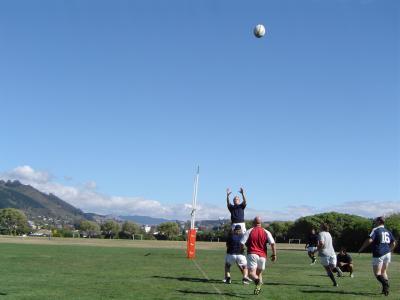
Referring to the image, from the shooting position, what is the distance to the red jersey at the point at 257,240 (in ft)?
50.9


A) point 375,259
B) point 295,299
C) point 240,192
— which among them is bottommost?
point 295,299

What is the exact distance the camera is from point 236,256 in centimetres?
1731

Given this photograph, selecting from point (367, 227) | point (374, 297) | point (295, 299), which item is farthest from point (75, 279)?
point (367, 227)

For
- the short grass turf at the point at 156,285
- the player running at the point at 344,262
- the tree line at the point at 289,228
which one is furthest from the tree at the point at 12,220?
the player running at the point at 344,262

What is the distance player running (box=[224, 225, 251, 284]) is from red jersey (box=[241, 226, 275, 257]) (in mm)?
1589

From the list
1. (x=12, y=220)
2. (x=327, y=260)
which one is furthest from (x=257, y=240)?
(x=12, y=220)

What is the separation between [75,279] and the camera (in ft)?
57.5

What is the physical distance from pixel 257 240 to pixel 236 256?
197 centimetres

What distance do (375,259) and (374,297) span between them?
1.43 metres

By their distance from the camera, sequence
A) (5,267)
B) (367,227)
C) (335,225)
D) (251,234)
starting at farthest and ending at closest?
(335,225) → (367,227) → (5,267) → (251,234)

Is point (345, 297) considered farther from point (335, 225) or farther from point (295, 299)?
point (335, 225)

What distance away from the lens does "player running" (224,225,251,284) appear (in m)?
17.3

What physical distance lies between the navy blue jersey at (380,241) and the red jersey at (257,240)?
2.97m

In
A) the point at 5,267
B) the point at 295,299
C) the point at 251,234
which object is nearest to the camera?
the point at 295,299
